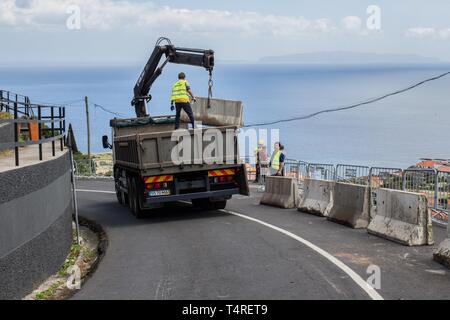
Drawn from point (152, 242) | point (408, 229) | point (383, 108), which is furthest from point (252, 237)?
point (383, 108)

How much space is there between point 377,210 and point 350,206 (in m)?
1.63

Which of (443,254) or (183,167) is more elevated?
(183,167)

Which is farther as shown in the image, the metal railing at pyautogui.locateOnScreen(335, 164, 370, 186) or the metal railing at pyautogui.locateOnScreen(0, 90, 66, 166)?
the metal railing at pyautogui.locateOnScreen(335, 164, 370, 186)

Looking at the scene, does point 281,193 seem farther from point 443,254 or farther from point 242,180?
point 443,254

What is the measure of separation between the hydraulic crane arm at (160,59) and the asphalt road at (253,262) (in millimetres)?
6587

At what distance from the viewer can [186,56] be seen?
22.2 meters

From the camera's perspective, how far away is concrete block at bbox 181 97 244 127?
2464 cm

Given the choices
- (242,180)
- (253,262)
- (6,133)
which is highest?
(6,133)

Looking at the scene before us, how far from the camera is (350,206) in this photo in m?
15.0

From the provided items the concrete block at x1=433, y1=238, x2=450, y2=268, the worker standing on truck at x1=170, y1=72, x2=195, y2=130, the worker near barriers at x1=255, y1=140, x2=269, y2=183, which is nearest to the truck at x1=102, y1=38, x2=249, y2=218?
the worker standing on truck at x1=170, y1=72, x2=195, y2=130

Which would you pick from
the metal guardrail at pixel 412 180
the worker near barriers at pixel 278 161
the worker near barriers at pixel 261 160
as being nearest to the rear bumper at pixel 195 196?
the metal guardrail at pixel 412 180

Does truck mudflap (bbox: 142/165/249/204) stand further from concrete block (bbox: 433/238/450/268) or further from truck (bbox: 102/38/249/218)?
concrete block (bbox: 433/238/450/268)

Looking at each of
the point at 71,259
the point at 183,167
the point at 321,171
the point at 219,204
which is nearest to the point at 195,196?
the point at 183,167

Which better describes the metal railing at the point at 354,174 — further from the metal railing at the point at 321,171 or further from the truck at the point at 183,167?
the truck at the point at 183,167
